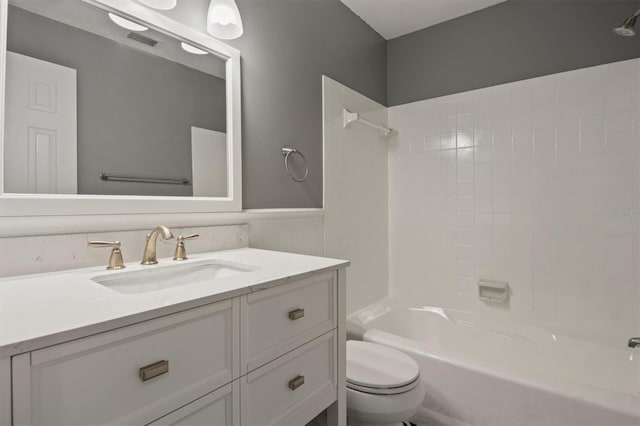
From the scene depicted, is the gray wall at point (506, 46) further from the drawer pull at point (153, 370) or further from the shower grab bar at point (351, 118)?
the drawer pull at point (153, 370)

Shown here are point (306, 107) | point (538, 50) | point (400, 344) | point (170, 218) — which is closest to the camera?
point (170, 218)

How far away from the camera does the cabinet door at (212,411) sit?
720mm

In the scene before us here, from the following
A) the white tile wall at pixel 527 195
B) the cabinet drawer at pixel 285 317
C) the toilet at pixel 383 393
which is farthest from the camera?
the white tile wall at pixel 527 195

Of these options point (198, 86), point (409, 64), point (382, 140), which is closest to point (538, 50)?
point (409, 64)

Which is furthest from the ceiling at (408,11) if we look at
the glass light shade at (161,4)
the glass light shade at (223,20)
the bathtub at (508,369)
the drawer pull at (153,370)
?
the drawer pull at (153,370)

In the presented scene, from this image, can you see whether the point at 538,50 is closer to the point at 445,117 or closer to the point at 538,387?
the point at 445,117

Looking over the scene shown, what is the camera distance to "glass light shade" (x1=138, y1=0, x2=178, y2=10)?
46.6 inches

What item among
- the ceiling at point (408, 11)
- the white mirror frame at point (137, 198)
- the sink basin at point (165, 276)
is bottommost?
the sink basin at point (165, 276)

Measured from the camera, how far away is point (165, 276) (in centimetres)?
110

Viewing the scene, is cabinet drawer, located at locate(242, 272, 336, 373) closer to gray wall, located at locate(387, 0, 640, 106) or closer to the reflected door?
the reflected door

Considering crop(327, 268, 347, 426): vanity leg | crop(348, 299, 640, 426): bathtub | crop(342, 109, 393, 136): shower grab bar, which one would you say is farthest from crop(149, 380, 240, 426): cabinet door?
crop(342, 109, 393, 136): shower grab bar

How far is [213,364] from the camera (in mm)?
782

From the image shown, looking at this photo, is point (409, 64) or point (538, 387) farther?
point (409, 64)

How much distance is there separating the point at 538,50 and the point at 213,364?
8.39ft
